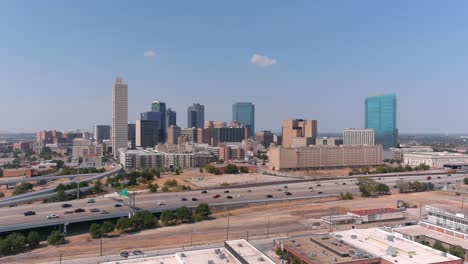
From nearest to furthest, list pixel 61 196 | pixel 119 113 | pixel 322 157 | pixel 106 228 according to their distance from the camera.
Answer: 1. pixel 106 228
2. pixel 61 196
3. pixel 322 157
4. pixel 119 113

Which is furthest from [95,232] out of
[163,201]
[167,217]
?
[163,201]

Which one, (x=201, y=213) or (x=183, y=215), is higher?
(x=183, y=215)

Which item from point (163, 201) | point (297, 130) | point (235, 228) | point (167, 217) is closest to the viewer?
point (235, 228)

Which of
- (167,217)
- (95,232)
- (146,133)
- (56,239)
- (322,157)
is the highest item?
(146,133)

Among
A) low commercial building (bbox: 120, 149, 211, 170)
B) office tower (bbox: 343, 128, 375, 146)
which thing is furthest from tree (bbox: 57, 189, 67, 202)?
office tower (bbox: 343, 128, 375, 146)

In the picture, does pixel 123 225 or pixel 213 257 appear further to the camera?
pixel 123 225

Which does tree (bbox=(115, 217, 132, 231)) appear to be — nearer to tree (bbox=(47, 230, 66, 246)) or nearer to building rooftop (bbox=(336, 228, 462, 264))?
tree (bbox=(47, 230, 66, 246))

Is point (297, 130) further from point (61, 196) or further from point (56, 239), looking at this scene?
point (56, 239)

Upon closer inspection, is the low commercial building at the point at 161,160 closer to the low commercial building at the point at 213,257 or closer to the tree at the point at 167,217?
the tree at the point at 167,217
